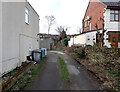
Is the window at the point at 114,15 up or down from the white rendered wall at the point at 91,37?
up

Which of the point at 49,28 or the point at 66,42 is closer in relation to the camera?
the point at 66,42

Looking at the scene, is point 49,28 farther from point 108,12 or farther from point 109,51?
point 109,51

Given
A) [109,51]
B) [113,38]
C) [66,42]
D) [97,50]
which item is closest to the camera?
[109,51]

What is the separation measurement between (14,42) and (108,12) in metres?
12.2

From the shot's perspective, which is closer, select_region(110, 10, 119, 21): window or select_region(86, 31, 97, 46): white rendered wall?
select_region(110, 10, 119, 21): window

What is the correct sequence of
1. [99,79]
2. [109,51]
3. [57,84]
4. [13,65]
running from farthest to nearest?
[109,51] < [13,65] < [99,79] < [57,84]

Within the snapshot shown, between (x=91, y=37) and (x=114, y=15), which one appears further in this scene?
(x=91, y=37)

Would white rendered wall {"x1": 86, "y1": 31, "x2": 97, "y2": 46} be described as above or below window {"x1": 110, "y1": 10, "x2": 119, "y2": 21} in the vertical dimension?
below

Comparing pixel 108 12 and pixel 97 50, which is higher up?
pixel 108 12

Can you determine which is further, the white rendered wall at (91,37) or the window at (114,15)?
the white rendered wall at (91,37)

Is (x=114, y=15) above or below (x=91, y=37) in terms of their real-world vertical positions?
above

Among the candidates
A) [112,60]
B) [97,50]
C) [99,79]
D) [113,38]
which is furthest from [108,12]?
[99,79]

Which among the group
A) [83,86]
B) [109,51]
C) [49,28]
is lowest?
[83,86]

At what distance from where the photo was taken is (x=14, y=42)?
18.0ft
